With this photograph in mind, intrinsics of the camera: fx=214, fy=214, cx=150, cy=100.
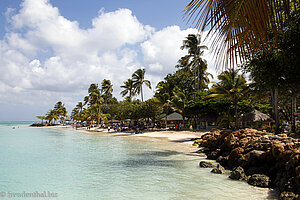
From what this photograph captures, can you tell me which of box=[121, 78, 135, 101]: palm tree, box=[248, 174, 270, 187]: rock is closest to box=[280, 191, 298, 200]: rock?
box=[248, 174, 270, 187]: rock

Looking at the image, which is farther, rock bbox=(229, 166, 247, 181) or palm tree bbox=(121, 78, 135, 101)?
palm tree bbox=(121, 78, 135, 101)

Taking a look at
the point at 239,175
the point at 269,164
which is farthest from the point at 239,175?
the point at 269,164

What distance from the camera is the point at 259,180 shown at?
7914mm

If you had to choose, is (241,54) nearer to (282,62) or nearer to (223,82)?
(282,62)

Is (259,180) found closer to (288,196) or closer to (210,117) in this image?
(288,196)

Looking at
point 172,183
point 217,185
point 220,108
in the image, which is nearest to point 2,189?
point 172,183

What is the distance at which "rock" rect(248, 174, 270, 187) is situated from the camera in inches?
306

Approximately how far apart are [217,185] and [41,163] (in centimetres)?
1163

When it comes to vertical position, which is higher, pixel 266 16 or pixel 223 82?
pixel 223 82

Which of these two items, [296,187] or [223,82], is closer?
[296,187]

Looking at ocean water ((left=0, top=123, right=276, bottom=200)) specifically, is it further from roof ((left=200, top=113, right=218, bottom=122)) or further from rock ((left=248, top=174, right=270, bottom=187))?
roof ((left=200, top=113, right=218, bottom=122))

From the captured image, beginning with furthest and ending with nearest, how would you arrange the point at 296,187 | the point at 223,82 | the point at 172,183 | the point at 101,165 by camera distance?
the point at 223,82 < the point at 101,165 < the point at 172,183 < the point at 296,187

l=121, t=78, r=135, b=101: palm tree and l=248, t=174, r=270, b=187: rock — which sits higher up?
l=121, t=78, r=135, b=101: palm tree

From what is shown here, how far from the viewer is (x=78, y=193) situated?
855cm
